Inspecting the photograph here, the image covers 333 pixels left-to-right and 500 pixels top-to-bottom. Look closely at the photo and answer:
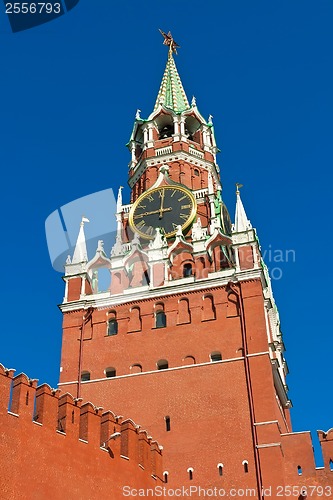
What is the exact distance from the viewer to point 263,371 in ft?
89.6

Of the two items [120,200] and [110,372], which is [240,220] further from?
[110,372]

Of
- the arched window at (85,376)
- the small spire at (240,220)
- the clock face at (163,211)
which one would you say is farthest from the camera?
the clock face at (163,211)

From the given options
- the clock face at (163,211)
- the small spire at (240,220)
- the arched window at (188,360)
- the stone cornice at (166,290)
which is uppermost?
the clock face at (163,211)

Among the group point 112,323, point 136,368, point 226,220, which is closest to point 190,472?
point 136,368

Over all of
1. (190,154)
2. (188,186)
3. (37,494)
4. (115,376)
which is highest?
(190,154)

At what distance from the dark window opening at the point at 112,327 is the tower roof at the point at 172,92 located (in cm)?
1592

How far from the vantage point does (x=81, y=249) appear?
34312 millimetres

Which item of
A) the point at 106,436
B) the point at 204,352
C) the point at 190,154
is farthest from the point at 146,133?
the point at 106,436

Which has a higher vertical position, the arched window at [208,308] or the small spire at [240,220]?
the small spire at [240,220]

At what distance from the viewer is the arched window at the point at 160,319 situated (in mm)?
30516

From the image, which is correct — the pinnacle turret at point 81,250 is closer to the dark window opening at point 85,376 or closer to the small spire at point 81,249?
the small spire at point 81,249

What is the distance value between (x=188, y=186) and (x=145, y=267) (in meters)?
6.94

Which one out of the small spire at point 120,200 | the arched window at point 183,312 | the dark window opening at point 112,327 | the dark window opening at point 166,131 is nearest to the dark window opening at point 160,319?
the arched window at point 183,312

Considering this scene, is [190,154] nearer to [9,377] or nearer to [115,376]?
[115,376]
